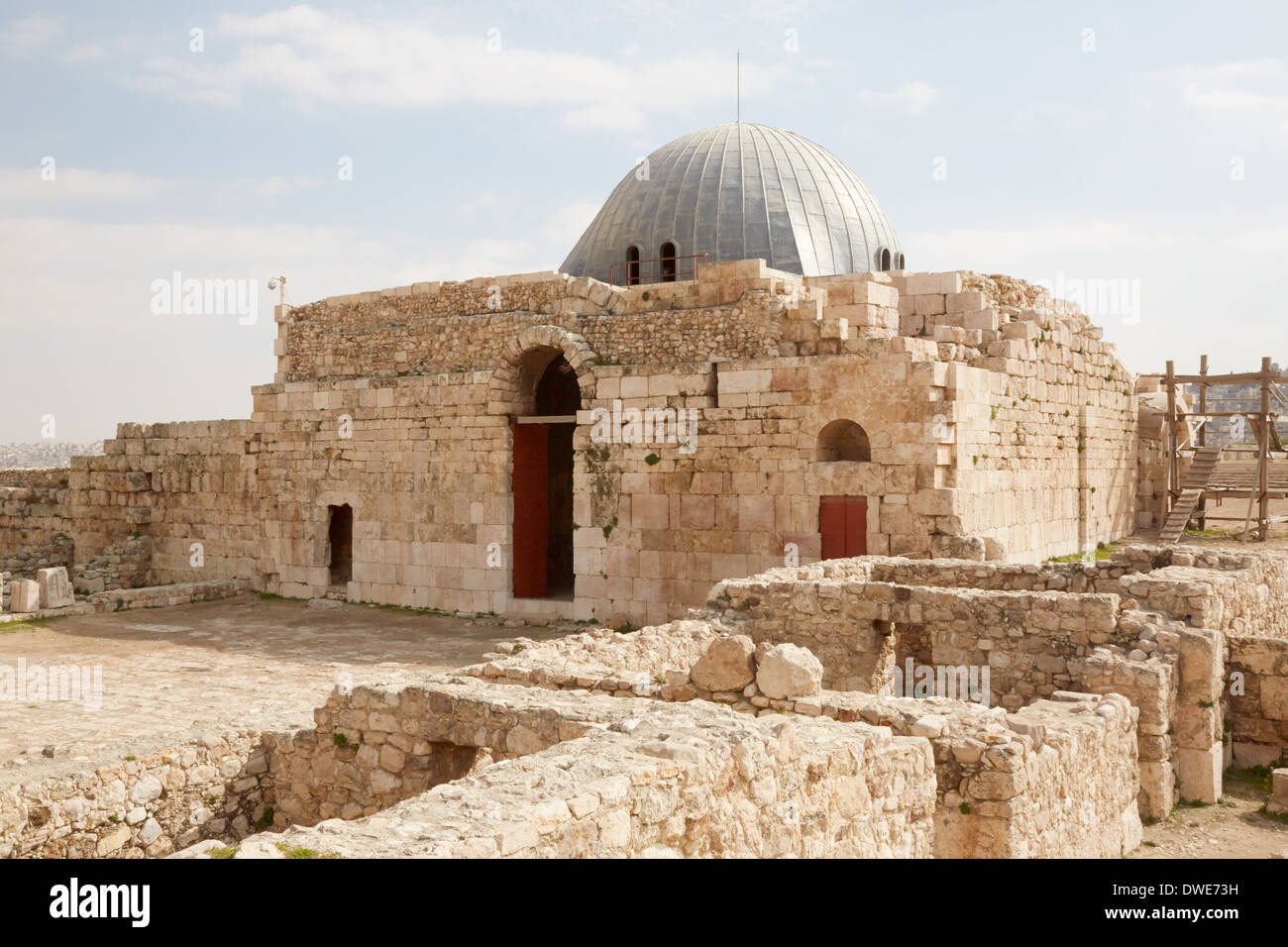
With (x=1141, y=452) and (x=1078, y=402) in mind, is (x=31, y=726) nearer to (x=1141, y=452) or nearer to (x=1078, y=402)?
(x=1078, y=402)

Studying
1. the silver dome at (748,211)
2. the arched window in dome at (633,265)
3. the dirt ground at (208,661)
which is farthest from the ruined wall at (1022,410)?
the dirt ground at (208,661)

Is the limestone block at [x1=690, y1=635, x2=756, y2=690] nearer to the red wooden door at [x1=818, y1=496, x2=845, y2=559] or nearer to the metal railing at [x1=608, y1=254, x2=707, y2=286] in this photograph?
the red wooden door at [x1=818, y1=496, x2=845, y2=559]

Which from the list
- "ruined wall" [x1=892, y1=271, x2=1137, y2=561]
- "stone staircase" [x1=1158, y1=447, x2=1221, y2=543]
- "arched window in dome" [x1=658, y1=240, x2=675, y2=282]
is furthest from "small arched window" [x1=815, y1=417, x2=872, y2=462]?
"stone staircase" [x1=1158, y1=447, x2=1221, y2=543]

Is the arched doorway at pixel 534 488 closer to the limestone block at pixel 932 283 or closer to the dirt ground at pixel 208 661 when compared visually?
the dirt ground at pixel 208 661

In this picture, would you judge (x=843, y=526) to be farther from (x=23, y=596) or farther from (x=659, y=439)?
(x=23, y=596)

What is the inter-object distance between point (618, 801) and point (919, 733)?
2.40 meters

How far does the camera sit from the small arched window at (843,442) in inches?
565

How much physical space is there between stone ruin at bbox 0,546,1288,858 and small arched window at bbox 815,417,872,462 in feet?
11.5

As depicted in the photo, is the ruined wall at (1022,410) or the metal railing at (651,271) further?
the metal railing at (651,271)

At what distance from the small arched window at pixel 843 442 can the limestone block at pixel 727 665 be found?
25.6 feet

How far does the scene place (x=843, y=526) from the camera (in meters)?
14.1

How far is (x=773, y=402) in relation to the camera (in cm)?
1452

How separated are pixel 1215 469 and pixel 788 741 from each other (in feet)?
65.2
